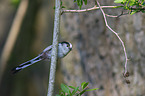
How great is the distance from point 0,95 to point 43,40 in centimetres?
194

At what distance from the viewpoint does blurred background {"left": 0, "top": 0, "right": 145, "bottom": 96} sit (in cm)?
330

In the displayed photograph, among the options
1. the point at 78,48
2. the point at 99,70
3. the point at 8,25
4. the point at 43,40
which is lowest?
the point at 99,70

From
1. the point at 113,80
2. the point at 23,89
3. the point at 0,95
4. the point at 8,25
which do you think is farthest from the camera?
the point at 8,25

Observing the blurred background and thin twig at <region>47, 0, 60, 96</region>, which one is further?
the blurred background

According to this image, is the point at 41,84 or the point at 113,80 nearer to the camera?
Result: the point at 113,80

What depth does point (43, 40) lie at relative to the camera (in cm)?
690

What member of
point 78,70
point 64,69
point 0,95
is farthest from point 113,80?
point 0,95

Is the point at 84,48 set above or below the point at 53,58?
above

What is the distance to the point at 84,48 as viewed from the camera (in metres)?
4.07

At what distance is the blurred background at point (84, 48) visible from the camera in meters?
3.30

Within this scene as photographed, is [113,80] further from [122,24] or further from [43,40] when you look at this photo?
[43,40]

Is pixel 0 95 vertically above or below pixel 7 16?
below

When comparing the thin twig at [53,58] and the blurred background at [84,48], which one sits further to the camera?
the blurred background at [84,48]

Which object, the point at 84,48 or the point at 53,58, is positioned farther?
the point at 84,48
